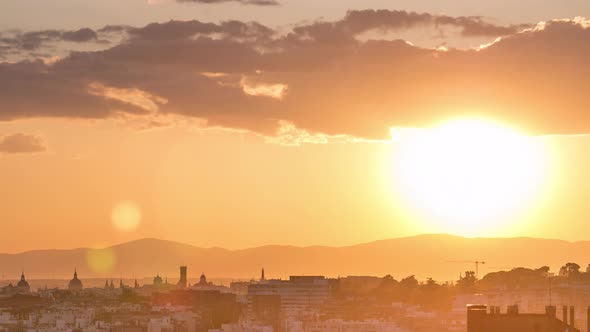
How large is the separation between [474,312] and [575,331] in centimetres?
514

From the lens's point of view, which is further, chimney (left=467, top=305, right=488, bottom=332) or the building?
chimney (left=467, top=305, right=488, bottom=332)

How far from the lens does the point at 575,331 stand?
7675 centimetres

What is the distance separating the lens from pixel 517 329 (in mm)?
72750

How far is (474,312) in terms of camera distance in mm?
74188

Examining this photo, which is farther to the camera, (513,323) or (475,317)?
(475,317)

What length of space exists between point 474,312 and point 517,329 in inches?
85.1

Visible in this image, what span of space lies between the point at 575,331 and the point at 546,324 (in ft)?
13.6

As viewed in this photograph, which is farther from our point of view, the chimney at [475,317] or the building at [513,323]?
the chimney at [475,317]

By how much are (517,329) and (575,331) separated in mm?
4919

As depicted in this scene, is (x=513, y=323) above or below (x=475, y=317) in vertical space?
below

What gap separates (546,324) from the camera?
73.0 m
